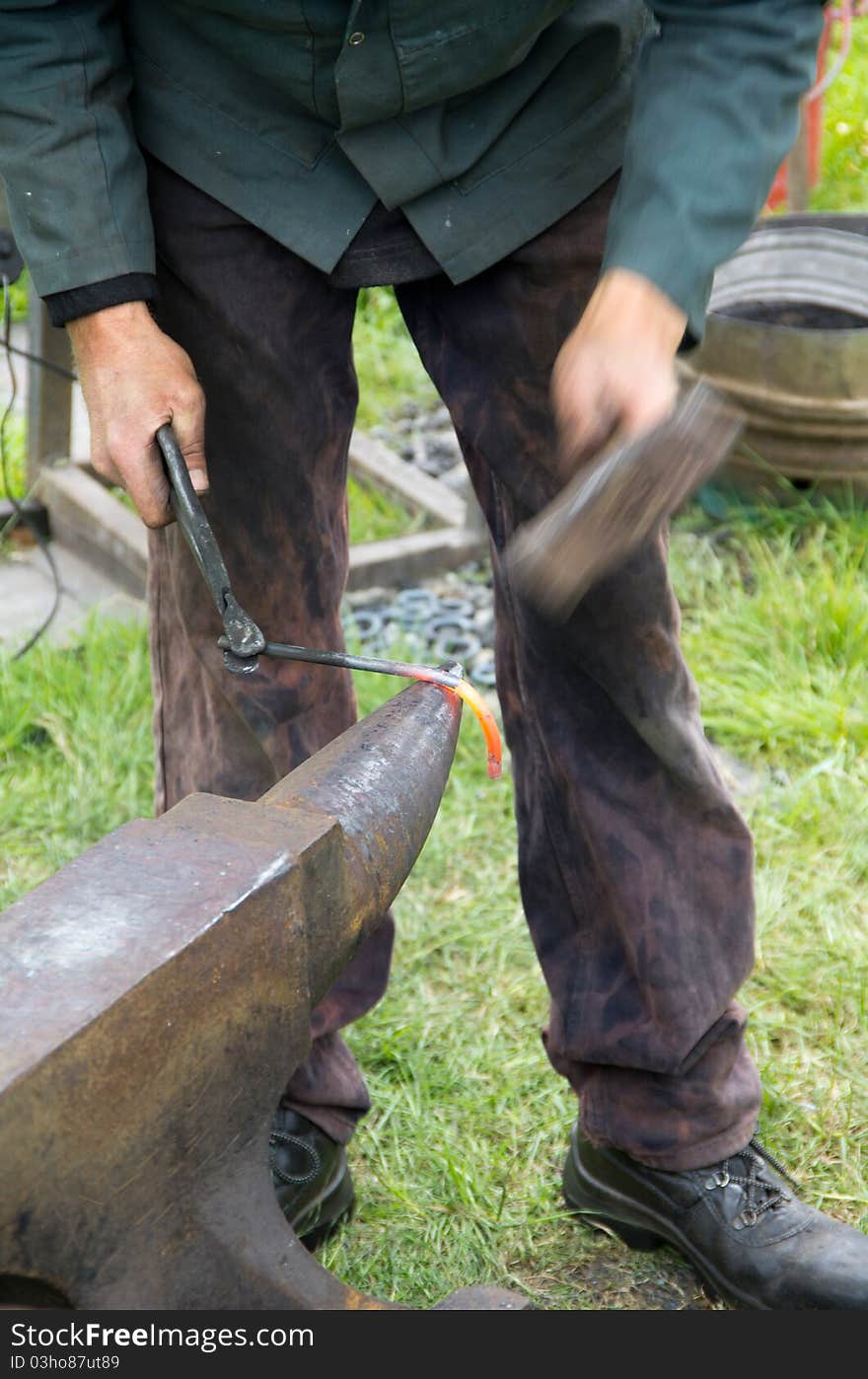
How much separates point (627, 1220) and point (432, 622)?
1806 mm

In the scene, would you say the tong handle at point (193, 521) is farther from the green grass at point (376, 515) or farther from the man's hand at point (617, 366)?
the green grass at point (376, 515)

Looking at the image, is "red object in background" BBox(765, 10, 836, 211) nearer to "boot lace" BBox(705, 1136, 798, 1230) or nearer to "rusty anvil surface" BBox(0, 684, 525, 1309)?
"boot lace" BBox(705, 1136, 798, 1230)

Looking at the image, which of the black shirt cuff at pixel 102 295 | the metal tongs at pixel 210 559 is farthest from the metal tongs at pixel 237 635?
the black shirt cuff at pixel 102 295

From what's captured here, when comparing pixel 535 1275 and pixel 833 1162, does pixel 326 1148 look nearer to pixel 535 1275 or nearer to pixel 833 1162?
pixel 535 1275

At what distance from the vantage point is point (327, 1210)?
2064 mm

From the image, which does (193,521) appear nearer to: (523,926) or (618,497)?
(618,497)

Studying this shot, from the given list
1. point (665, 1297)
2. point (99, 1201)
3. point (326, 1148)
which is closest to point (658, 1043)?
point (665, 1297)

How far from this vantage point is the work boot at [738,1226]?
189 centimetres

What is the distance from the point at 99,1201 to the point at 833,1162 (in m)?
1.37

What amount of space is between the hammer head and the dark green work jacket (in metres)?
0.21

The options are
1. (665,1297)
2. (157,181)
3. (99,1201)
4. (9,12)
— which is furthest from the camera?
(665,1297)

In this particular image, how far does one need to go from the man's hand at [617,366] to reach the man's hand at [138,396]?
1.50 feet

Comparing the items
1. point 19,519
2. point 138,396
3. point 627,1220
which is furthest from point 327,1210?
point 19,519

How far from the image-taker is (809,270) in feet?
12.9
